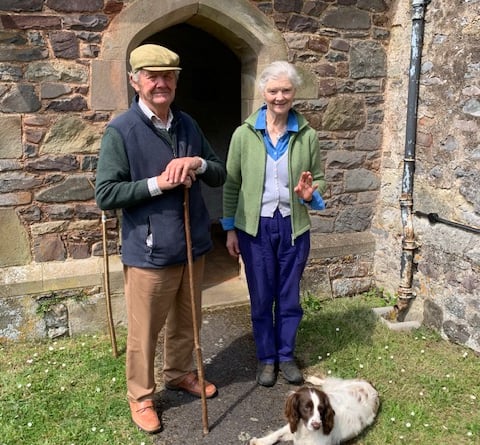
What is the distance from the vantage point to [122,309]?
438cm

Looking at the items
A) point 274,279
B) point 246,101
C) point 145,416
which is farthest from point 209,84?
point 145,416

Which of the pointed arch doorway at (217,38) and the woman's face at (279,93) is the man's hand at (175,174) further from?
the pointed arch doorway at (217,38)

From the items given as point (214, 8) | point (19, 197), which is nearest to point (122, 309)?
point (19, 197)

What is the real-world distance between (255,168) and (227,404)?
4.98 ft

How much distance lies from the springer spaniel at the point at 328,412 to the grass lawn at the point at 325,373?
5.1 inches

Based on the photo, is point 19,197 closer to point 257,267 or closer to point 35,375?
point 35,375

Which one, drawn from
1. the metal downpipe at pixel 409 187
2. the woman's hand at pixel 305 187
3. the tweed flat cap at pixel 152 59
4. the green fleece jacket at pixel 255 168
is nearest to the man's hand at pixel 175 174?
the tweed flat cap at pixel 152 59

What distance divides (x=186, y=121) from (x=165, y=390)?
5.80 ft

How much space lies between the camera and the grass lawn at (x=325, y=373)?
3.07 meters

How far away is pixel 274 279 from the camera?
3.50 m

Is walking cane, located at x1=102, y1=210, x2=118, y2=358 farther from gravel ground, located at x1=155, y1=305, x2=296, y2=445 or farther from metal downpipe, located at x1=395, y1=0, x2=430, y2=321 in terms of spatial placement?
metal downpipe, located at x1=395, y1=0, x2=430, y2=321

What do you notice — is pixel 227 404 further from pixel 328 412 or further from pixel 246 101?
pixel 246 101

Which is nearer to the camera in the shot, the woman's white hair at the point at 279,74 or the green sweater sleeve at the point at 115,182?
the green sweater sleeve at the point at 115,182

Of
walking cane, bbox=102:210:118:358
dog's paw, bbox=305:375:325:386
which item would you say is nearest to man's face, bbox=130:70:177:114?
walking cane, bbox=102:210:118:358
